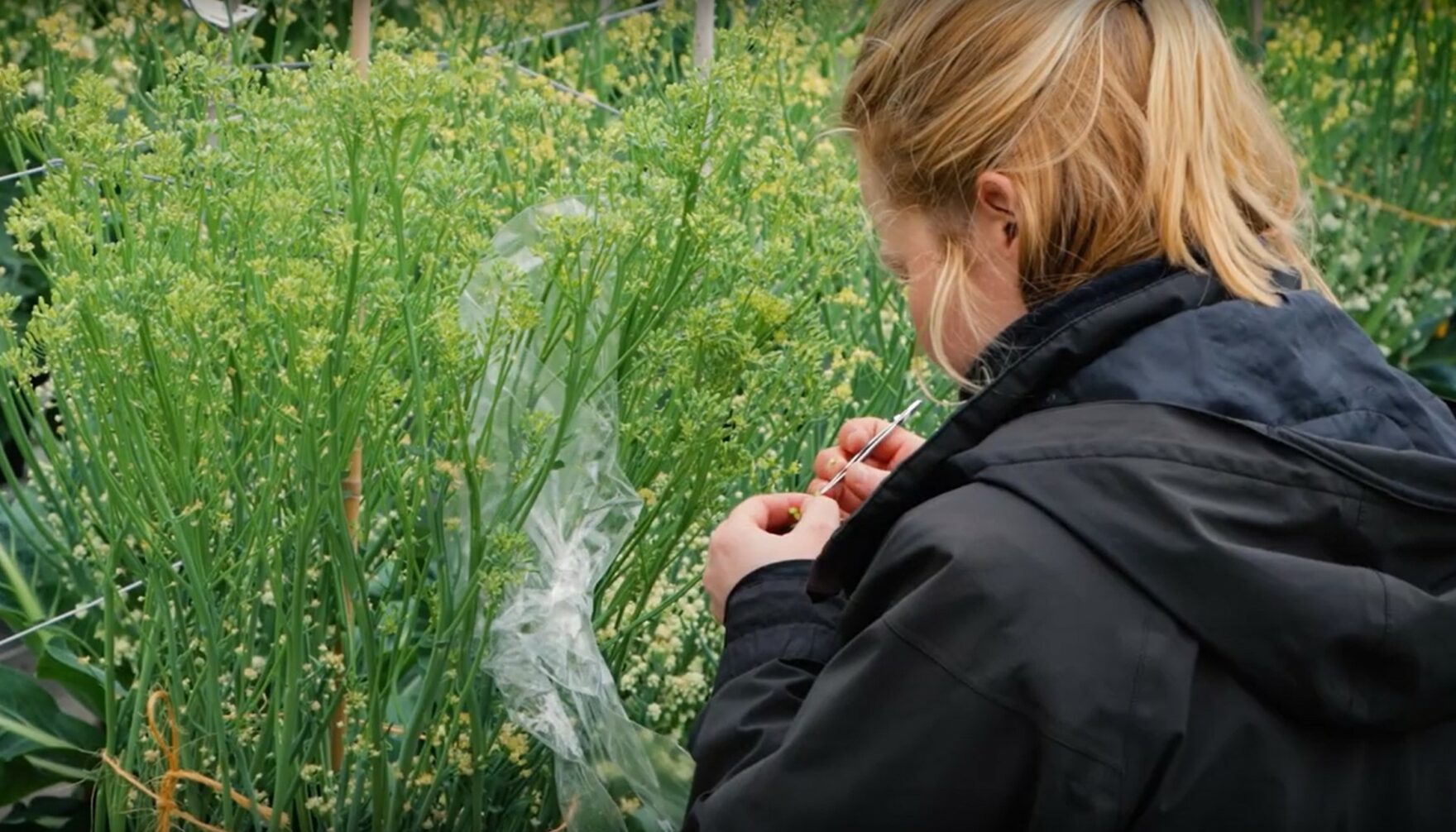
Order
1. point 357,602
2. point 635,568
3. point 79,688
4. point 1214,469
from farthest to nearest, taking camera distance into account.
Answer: point 79,688, point 635,568, point 357,602, point 1214,469

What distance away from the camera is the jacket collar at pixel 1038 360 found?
1.25 metres

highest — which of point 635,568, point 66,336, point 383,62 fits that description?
point 383,62

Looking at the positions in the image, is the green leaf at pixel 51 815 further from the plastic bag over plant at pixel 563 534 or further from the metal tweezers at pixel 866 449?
the metal tweezers at pixel 866 449

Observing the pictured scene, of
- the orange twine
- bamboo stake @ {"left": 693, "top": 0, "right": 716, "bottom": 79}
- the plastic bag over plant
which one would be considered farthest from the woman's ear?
bamboo stake @ {"left": 693, "top": 0, "right": 716, "bottom": 79}

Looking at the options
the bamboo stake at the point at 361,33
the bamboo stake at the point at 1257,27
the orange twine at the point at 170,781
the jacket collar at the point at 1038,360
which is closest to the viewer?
the jacket collar at the point at 1038,360

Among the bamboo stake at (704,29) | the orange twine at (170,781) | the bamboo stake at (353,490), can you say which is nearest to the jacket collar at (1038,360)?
the bamboo stake at (353,490)

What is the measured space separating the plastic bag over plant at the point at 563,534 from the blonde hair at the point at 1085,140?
1.16ft

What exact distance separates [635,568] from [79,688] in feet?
3.07

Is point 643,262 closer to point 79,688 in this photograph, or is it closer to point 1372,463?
point 1372,463

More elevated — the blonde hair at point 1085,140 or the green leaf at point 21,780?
the blonde hair at point 1085,140

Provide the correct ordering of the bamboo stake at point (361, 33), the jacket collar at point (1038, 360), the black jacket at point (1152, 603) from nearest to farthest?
1. the black jacket at point (1152, 603)
2. the jacket collar at point (1038, 360)
3. the bamboo stake at point (361, 33)

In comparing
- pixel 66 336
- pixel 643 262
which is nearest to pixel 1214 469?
pixel 643 262

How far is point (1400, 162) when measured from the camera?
4566mm

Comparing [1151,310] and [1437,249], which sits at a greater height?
[1151,310]
